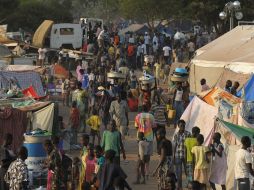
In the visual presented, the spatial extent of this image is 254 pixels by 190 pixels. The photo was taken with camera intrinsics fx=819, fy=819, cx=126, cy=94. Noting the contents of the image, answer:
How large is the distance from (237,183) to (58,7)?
4728 centimetres

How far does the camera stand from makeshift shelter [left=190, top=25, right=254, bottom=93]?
24.8 m

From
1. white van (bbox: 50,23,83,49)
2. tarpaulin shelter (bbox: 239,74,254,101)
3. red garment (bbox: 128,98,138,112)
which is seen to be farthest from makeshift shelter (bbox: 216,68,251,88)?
white van (bbox: 50,23,83,49)

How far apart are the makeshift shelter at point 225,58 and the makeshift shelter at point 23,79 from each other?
232 inches

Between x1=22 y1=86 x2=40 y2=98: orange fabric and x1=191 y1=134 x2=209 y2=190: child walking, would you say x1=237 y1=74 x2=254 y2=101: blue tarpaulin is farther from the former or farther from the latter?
x1=22 y1=86 x2=40 y2=98: orange fabric

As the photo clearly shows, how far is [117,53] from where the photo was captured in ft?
128

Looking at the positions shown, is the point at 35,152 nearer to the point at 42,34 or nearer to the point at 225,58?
the point at 225,58

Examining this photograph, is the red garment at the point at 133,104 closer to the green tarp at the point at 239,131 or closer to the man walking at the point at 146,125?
the man walking at the point at 146,125

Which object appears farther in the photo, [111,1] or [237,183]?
[111,1]

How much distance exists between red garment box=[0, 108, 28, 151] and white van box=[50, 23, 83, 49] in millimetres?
27052

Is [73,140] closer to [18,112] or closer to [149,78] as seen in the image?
[18,112]

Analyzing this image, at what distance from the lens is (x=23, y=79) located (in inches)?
880

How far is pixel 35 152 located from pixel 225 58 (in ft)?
40.2

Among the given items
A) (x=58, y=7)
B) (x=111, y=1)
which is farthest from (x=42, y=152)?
(x=111, y=1)

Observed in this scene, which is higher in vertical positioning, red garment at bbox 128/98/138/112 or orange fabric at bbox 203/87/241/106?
orange fabric at bbox 203/87/241/106
